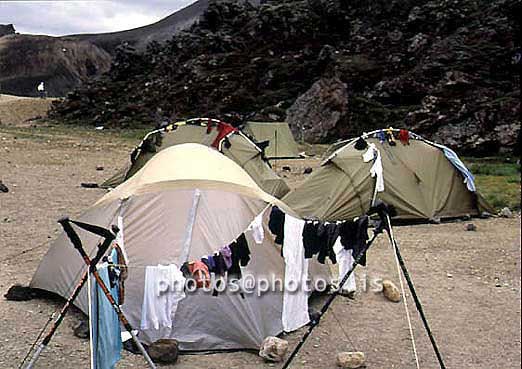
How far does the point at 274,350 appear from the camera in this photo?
6.18m

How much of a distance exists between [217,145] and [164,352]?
8.74 metres

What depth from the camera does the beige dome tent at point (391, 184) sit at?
11.5 meters

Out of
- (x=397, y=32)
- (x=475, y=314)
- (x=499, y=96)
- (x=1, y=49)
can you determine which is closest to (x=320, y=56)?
(x=397, y=32)

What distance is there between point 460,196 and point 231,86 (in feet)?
104

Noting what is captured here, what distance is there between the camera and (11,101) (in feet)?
168

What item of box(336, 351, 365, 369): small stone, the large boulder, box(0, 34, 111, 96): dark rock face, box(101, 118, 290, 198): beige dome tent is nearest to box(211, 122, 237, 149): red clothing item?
box(101, 118, 290, 198): beige dome tent

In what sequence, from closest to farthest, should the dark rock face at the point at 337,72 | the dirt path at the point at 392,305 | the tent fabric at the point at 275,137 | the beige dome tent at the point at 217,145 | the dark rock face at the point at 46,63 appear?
the dirt path at the point at 392,305
the beige dome tent at the point at 217,145
the tent fabric at the point at 275,137
the dark rock face at the point at 337,72
the dark rock face at the point at 46,63

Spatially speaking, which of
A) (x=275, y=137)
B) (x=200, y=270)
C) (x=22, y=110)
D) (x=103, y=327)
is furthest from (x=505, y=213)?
(x=22, y=110)

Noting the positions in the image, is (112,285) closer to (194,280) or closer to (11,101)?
(194,280)

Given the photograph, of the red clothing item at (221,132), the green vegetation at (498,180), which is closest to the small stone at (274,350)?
the red clothing item at (221,132)

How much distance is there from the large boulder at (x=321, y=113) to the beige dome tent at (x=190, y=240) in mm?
22461

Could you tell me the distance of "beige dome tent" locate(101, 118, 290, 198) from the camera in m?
14.4

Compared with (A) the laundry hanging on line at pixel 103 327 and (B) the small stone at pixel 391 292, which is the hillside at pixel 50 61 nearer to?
(B) the small stone at pixel 391 292

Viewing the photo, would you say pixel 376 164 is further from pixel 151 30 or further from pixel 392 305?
pixel 151 30
